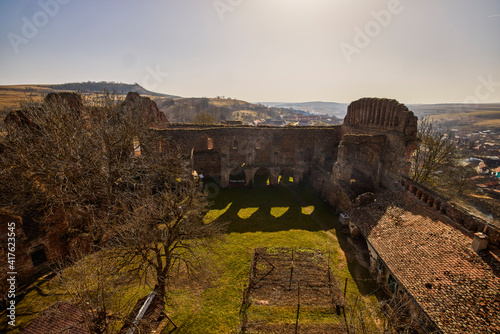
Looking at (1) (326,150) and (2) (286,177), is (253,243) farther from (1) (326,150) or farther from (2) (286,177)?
(1) (326,150)

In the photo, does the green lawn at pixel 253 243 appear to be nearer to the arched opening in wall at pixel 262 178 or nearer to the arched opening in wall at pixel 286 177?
the arched opening in wall at pixel 262 178

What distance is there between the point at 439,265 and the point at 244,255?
11.1m

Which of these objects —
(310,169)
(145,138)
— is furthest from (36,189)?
(310,169)

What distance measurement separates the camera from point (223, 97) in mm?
162500

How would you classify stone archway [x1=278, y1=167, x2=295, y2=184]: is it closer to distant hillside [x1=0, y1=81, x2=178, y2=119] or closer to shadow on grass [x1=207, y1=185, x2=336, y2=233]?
shadow on grass [x1=207, y1=185, x2=336, y2=233]

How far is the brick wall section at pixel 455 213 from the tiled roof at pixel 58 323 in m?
18.3

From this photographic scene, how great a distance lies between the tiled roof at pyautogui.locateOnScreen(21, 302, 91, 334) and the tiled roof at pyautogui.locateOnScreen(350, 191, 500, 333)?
14204 mm

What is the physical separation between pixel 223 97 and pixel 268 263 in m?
159

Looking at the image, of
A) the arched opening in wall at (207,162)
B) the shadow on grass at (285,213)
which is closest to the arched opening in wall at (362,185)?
the shadow on grass at (285,213)

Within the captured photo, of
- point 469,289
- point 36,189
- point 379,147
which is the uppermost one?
point 379,147

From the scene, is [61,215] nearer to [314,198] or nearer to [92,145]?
[92,145]

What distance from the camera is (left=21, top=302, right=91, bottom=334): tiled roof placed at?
8742 millimetres

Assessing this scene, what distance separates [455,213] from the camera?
1306 centimetres

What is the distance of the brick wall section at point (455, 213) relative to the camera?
35.9ft
